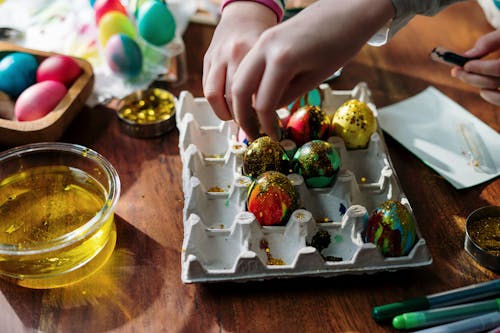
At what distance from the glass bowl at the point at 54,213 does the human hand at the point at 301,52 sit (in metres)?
0.27

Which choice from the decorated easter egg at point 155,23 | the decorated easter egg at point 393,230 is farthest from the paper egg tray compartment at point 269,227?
the decorated easter egg at point 155,23

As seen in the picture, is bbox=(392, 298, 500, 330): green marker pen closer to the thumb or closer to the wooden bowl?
the thumb

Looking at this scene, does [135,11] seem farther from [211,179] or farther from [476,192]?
[476,192]

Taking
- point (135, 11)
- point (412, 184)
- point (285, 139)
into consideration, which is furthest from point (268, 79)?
point (135, 11)

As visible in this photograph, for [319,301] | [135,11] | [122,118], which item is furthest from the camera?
[135,11]

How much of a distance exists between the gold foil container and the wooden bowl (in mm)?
71

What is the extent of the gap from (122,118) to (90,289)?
34cm

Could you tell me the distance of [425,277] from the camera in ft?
2.55

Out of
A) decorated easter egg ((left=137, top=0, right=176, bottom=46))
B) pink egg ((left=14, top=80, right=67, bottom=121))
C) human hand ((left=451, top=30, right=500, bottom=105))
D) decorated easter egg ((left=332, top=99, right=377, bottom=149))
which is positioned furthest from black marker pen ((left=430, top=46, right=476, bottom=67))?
pink egg ((left=14, top=80, right=67, bottom=121))

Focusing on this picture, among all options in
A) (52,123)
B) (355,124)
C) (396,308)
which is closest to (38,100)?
(52,123)

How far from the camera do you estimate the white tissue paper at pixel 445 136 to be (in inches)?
36.9

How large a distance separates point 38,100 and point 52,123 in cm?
6

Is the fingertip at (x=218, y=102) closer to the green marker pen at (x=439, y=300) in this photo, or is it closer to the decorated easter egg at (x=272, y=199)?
the decorated easter egg at (x=272, y=199)

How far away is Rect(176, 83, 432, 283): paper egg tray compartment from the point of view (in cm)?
74
